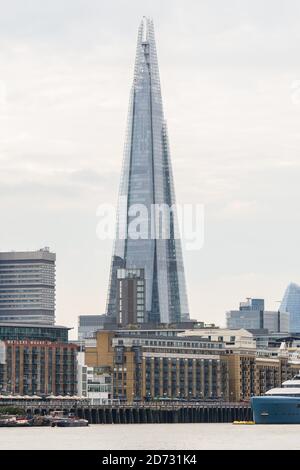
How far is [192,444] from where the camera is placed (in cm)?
14600

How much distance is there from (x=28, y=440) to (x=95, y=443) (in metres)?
11.3

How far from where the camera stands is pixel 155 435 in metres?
177

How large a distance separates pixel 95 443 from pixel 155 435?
94.1ft

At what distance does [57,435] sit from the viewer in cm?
17275
